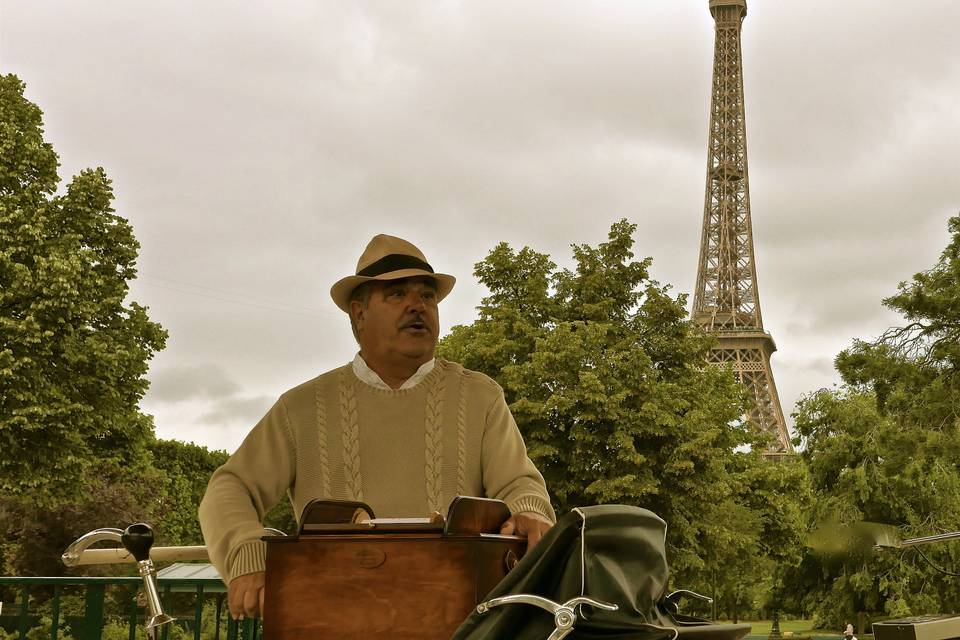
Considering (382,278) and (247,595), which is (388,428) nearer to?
(382,278)

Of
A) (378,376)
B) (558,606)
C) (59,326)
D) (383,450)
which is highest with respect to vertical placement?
(59,326)

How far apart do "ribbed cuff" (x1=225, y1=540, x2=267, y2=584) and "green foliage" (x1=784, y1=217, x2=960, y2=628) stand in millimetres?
11303

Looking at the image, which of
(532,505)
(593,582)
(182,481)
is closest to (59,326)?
(182,481)

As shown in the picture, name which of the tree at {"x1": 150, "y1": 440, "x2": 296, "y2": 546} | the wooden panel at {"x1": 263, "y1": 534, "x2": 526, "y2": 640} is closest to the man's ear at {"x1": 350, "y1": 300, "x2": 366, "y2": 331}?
the wooden panel at {"x1": 263, "y1": 534, "x2": 526, "y2": 640}

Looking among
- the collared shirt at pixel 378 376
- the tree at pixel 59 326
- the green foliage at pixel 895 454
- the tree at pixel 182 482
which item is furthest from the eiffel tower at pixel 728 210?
the collared shirt at pixel 378 376

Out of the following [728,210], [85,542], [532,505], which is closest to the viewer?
[85,542]

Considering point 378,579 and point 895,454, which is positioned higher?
point 895,454

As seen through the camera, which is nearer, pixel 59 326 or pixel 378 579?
pixel 378 579

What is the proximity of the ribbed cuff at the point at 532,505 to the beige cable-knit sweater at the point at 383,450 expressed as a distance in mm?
17

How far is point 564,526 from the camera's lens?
1.87m

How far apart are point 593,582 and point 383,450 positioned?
5.09 ft

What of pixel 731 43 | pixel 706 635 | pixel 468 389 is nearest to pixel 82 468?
pixel 468 389

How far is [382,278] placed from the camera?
3215mm

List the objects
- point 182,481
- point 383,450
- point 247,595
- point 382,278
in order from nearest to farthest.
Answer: point 247,595
point 382,278
point 383,450
point 182,481
